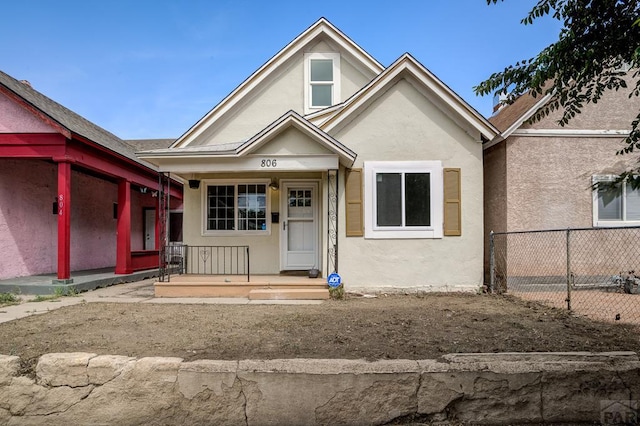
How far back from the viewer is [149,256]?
44.0ft

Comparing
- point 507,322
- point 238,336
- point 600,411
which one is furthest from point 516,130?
point 238,336

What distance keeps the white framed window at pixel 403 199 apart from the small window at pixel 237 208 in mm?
2844

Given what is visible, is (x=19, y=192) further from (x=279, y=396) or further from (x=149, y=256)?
(x=279, y=396)

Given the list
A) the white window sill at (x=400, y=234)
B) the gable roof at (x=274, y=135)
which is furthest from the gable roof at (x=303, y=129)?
the white window sill at (x=400, y=234)

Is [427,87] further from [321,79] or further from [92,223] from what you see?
[92,223]

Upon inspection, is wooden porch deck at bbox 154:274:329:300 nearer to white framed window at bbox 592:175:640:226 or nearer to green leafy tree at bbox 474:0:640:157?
green leafy tree at bbox 474:0:640:157

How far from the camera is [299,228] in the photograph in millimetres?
10352

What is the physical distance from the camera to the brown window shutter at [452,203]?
9.20m

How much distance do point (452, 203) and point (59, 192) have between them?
8901mm

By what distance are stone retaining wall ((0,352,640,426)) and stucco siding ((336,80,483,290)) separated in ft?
17.8

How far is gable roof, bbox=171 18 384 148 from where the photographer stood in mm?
11031

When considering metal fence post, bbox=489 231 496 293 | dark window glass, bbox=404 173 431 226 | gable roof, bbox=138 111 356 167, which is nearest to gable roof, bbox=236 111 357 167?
gable roof, bbox=138 111 356 167

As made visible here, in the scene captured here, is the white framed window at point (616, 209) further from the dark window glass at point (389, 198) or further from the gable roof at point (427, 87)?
the dark window glass at point (389, 198)

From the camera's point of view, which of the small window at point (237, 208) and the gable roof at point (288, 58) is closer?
the small window at point (237, 208)
